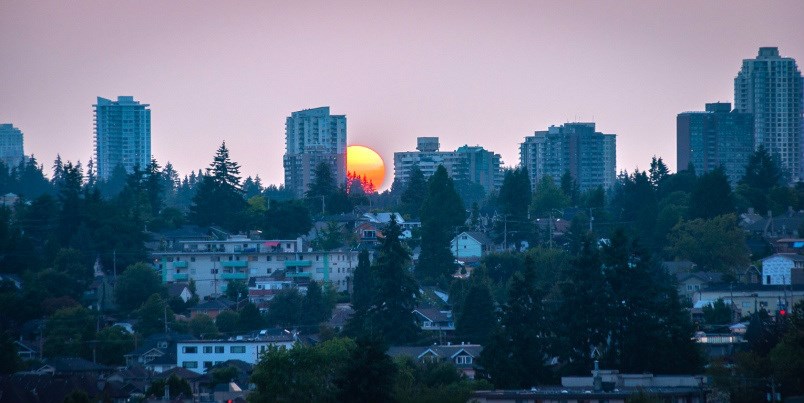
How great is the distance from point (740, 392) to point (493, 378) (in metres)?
8.21

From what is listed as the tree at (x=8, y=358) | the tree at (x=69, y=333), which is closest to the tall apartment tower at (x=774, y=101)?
the tree at (x=69, y=333)

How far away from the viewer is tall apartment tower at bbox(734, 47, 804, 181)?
160 meters

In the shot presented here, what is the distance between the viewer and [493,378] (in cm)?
5119

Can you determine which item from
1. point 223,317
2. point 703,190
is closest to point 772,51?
point 703,190

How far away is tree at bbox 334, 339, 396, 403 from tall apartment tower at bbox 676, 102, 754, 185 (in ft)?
364

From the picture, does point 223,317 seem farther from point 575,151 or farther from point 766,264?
point 575,151

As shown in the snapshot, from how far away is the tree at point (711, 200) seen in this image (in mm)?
89062

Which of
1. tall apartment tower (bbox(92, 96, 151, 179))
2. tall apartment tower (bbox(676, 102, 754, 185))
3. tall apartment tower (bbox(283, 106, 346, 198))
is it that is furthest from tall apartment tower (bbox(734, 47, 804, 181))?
tall apartment tower (bbox(92, 96, 151, 179))

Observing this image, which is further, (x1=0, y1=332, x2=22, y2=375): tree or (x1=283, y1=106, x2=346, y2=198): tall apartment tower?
(x1=283, y1=106, x2=346, y2=198): tall apartment tower

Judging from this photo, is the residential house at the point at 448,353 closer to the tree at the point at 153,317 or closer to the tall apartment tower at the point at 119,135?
the tree at the point at 153,317

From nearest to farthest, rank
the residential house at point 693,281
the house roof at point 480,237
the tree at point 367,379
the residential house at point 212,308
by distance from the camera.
A: the tree at point 367,379
the residential house at point 693,281
the residential house at point 212,308
the house roof at point 480,237

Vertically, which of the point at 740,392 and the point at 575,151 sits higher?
the point at 575,151

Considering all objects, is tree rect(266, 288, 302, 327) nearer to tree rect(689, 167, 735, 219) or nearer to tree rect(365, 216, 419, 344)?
tree rect(365, 216, 419, 344)

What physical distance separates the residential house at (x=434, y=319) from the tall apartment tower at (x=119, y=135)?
125 metres
